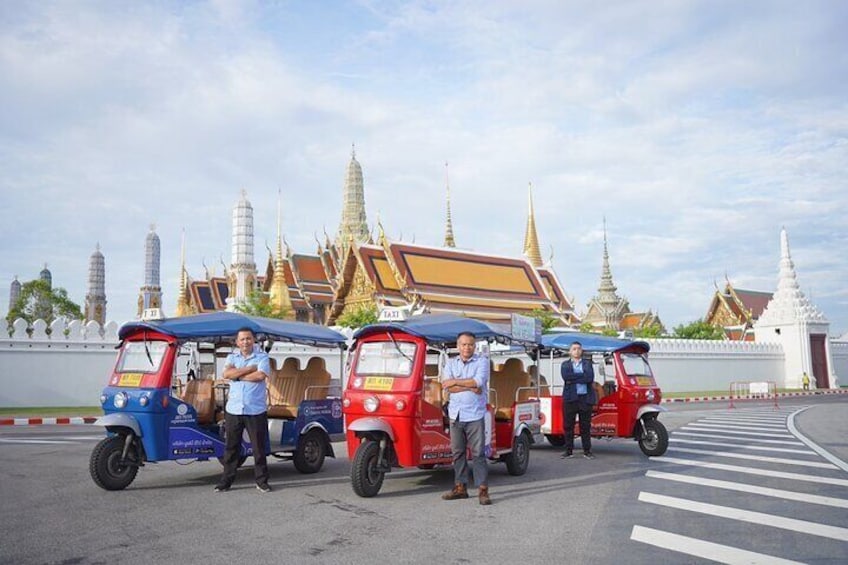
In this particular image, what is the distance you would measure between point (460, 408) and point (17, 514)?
4.26m

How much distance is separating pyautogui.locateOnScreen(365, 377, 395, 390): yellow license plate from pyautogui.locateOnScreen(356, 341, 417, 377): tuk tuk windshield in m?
0.08

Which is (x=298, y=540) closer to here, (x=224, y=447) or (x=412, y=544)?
(x=412, y=544)

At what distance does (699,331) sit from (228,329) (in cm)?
4663

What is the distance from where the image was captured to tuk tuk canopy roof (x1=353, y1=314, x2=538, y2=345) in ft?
28.3

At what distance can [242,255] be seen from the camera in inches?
2231

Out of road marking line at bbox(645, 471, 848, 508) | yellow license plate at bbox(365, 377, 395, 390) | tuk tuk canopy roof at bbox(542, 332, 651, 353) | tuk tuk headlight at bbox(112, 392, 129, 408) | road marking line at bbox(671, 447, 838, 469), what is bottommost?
road marking line at bbox(645, 471, 848, 508)

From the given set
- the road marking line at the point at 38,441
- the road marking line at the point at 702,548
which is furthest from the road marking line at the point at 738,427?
the road marking line at the point at 38,441

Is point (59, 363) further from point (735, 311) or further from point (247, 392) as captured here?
point (735, 311)

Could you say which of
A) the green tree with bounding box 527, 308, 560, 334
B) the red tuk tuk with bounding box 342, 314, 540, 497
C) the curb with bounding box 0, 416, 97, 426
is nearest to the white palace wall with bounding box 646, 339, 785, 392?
the green tree with bounding box 527, 308, 560, 334

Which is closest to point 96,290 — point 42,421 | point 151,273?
point 151,273

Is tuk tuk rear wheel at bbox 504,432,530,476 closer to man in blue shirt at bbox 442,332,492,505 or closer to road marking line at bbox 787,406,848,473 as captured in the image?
man in blue shirt at bbox 442,332,492,505

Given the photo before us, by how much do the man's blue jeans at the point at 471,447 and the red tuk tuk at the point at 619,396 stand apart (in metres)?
4.64

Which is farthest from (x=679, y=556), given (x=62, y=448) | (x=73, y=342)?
(x=73, y=342)

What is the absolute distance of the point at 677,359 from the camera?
123 ft
